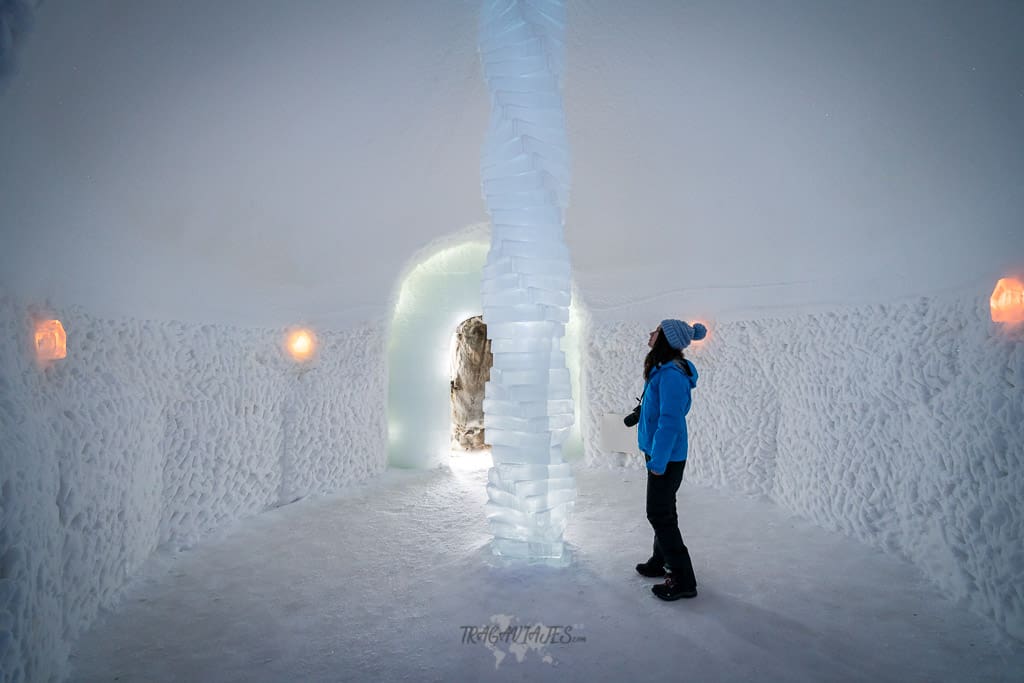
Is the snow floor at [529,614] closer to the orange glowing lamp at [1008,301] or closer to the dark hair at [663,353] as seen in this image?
the dark hair at [663,353]

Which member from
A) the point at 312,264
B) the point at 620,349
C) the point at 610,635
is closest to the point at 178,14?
the point at 312,264

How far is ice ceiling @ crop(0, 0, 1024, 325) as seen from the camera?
2.41 meters

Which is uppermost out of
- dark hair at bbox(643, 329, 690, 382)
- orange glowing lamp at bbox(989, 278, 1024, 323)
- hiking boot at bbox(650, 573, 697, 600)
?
orange glowing lamp at bbox(989, 278, 1024, 323)

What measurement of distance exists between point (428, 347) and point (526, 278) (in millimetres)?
3794

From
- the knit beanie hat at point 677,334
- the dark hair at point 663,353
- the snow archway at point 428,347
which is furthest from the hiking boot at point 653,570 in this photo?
the snow archway at point 428,347

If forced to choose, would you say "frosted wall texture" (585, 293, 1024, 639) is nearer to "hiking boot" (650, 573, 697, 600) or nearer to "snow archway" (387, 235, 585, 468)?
"hiking boot" (650, 573, 697, 600)

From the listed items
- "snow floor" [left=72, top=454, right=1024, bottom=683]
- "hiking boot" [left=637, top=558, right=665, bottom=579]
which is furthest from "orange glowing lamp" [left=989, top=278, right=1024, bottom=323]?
"hiking boot" [left=637, top=558, right=665, bottom=579]

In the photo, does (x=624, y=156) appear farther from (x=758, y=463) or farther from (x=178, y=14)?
(x=178, y=14)

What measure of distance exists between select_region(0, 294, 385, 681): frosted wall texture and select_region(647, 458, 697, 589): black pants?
108 inches

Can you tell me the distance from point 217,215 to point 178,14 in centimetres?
157

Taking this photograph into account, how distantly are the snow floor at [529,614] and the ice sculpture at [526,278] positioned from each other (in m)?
0.43

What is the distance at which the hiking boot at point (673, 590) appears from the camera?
2975mm

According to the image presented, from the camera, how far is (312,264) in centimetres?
520

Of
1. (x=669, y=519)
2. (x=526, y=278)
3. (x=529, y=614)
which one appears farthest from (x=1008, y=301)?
(x=529, y=614)
